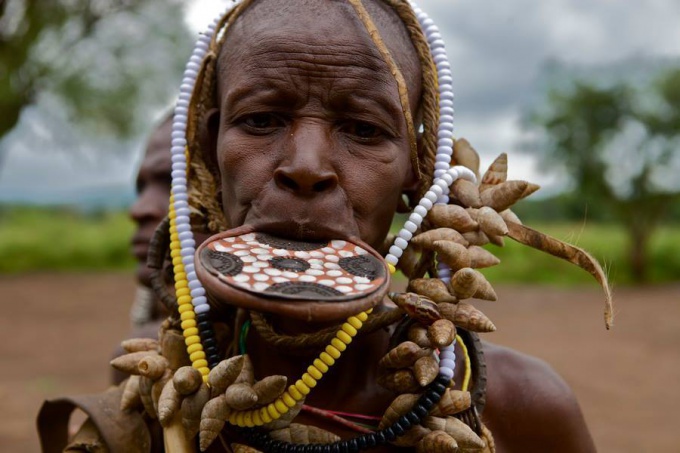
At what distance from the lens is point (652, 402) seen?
9.58 meters

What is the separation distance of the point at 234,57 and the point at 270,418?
0.90 m

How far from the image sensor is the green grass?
2178 cm

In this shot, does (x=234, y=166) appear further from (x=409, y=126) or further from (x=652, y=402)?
(x=652, y=402)

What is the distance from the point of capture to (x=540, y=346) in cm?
1237

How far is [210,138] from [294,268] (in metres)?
0.69

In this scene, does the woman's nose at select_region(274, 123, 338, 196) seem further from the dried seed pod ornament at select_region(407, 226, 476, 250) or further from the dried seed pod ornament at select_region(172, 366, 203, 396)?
the dried seed pod ornament at select_region(172, 366, 203, 396)

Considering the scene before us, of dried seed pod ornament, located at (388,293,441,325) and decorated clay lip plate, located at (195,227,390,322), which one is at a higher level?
decorated clay lip plate, located at (195,227,390,322)

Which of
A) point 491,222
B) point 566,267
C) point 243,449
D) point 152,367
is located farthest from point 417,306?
point 566,267

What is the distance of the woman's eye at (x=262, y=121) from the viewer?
1.80 meters

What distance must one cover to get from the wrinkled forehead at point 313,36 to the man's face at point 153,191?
2.10 metres

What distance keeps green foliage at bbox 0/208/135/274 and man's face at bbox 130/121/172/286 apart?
19.2 meters

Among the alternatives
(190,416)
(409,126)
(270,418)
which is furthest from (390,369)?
(409,126)

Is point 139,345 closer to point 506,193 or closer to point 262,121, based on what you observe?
point 262,121

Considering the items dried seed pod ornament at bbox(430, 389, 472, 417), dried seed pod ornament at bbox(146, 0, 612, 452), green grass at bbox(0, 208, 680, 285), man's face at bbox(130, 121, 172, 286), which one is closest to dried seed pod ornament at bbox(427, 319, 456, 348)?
dried seed pod ornament at bbox(146, 0, 612, 452)
